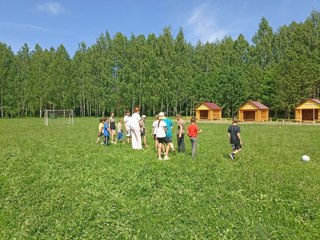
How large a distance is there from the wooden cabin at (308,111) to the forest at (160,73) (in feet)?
27.3

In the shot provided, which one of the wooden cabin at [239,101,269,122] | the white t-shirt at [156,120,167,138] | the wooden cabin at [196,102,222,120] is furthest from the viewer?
the wooden cabin at [196,102,222,120]

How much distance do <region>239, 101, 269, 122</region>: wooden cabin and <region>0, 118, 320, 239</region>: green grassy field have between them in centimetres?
4367

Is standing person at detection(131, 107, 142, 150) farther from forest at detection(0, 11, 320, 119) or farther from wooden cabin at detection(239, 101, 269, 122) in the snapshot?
forest at detection(0, 11, 320, 119)

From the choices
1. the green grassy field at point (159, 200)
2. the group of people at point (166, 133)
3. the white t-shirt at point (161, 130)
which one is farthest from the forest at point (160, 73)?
the green grassy field at point (159, 200)

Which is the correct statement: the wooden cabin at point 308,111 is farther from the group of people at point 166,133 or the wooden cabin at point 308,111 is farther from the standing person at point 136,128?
the standing person at point 136,128

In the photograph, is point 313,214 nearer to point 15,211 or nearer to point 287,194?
point 287,194

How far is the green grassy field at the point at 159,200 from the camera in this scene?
5676mm

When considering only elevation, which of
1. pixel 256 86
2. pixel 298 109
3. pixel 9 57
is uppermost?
pixel 9 57

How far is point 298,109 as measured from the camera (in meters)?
48.5

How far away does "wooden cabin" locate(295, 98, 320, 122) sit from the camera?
46.7 m

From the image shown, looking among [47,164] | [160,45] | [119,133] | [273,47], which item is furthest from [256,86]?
[47,164]

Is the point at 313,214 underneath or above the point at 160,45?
underneath

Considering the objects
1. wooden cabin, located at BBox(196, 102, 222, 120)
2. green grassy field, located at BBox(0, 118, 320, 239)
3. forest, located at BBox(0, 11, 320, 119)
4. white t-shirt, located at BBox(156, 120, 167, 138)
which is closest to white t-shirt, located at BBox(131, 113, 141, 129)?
white t-shirt, located at BBox(156, 120, 167, 138)

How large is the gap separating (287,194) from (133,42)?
67.0m
